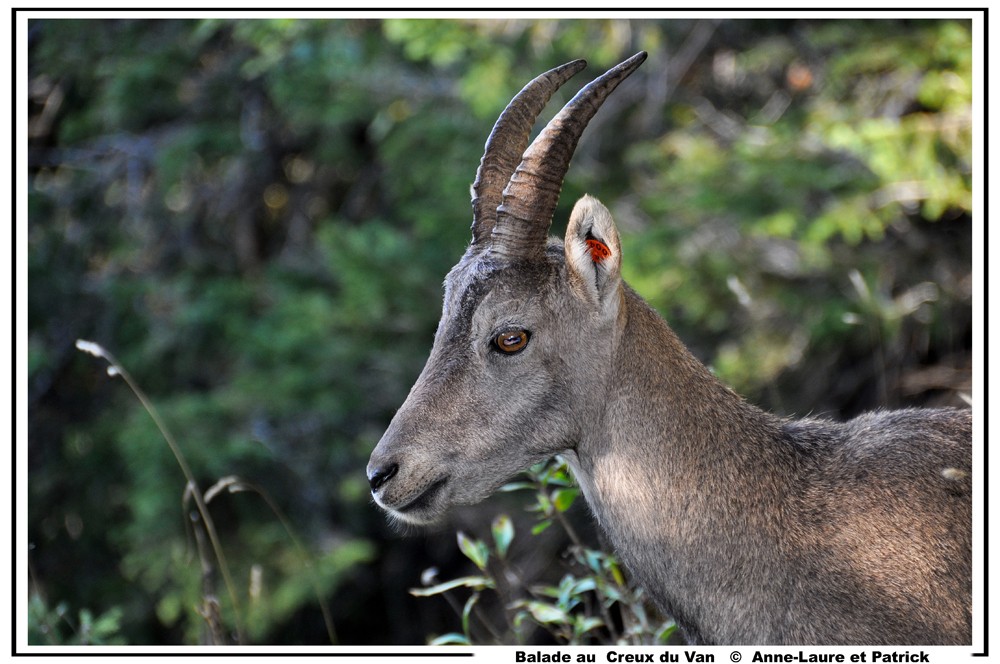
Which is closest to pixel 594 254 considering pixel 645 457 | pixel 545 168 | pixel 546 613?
pixel 545 168

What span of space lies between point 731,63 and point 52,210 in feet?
24.2

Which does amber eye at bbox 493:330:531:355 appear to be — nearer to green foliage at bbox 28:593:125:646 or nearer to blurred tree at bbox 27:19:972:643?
green foliage at bbox 28:593:125:646

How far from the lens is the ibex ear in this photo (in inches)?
147

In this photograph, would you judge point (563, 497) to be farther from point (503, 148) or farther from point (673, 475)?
Answer: point (503, 148)

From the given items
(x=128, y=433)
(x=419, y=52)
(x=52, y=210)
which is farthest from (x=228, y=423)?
(x=419, y=52)

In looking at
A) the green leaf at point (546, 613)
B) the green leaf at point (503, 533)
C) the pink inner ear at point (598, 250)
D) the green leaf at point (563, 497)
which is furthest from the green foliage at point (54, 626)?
the pink inner ear at point (598, 250)

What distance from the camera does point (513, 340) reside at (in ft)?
12.7

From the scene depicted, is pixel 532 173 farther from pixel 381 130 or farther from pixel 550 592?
pixel 381 130

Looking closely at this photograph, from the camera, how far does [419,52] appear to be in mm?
8789

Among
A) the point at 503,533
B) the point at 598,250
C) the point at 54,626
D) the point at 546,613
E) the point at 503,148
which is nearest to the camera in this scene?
the point at 598,250

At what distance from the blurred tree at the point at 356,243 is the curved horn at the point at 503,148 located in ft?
13.6

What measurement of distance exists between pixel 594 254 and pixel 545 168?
359 mm

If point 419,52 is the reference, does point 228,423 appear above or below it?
below

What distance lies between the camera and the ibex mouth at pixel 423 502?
3.79 meters
